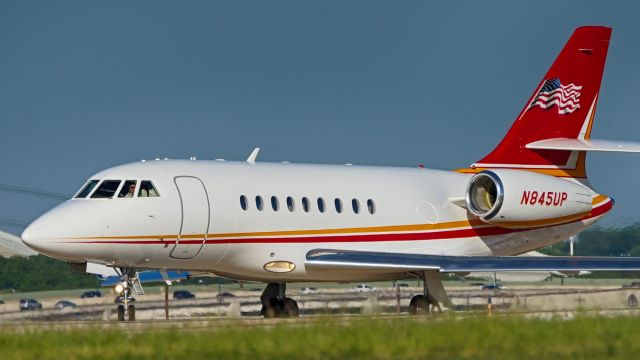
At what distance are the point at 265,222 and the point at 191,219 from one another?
1847 millimetres

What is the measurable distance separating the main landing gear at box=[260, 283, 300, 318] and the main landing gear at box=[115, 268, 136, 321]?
3682 millimetres

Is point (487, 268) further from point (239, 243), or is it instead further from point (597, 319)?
point (597, 319)

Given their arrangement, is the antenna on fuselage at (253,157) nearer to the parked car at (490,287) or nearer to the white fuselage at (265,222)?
the white fuselage at (265,222)

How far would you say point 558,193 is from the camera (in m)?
30.9

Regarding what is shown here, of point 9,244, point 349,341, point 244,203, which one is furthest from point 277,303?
point 9,244

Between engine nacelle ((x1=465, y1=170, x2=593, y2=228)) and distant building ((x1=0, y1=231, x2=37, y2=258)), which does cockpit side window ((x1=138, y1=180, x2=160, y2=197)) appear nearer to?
engine nacelle ((x1=465, y1=170, x2=593, y2=228))

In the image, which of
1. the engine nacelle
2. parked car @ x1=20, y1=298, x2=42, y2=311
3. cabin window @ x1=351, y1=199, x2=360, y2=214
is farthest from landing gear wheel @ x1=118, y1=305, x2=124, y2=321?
parked car @ x1=20, y1=298, x2=42, y2=311

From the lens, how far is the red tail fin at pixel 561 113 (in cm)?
3228

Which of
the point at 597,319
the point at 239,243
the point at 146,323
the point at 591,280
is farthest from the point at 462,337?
the point at 591,280

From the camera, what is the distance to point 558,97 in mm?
32625

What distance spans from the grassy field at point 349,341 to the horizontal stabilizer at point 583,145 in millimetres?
11840

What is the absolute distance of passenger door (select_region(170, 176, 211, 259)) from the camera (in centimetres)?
2616

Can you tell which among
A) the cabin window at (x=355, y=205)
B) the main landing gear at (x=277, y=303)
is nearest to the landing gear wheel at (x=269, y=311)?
the main landing gear at (x=277, y=303)

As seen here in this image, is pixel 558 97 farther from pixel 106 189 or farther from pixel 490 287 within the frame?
pixel 106 189
